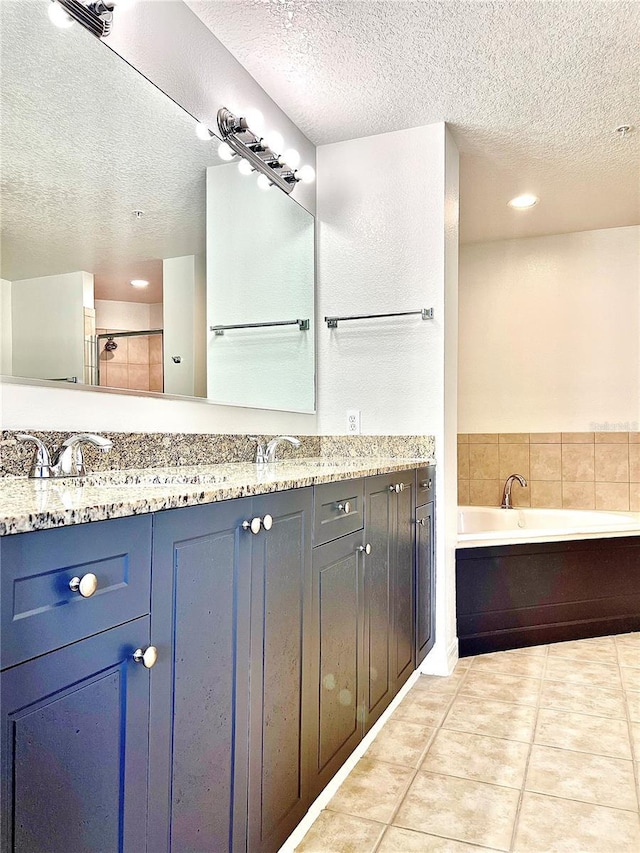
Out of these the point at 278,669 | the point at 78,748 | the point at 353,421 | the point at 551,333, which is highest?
the point at 551,333

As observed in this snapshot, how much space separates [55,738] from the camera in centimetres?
78

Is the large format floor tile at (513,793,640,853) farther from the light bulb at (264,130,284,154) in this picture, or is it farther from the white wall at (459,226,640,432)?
the white wall at (459,226,640,432)

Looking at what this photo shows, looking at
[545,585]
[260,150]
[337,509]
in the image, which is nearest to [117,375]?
[337,509]

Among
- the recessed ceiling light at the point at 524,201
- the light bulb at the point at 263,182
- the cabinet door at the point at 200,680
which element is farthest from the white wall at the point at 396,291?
the cabinet door at the point at 200,680

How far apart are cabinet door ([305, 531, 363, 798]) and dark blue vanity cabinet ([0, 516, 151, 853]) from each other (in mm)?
652

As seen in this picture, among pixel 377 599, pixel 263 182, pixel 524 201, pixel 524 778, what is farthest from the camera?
pixel 524 201

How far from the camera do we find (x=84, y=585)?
82 cm

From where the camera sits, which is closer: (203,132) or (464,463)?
(203,132)

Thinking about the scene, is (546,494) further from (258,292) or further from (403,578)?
(258,292)

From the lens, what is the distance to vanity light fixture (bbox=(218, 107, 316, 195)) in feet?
7.38

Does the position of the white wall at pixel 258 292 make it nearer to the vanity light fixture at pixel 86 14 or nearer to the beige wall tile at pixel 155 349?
the beige wall tile at pixel 155 349

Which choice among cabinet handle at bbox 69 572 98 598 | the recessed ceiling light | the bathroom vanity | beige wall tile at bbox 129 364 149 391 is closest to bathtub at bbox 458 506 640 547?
the recessed ceiling light

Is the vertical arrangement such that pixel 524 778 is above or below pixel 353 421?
below

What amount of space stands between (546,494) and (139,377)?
10.5 ft
